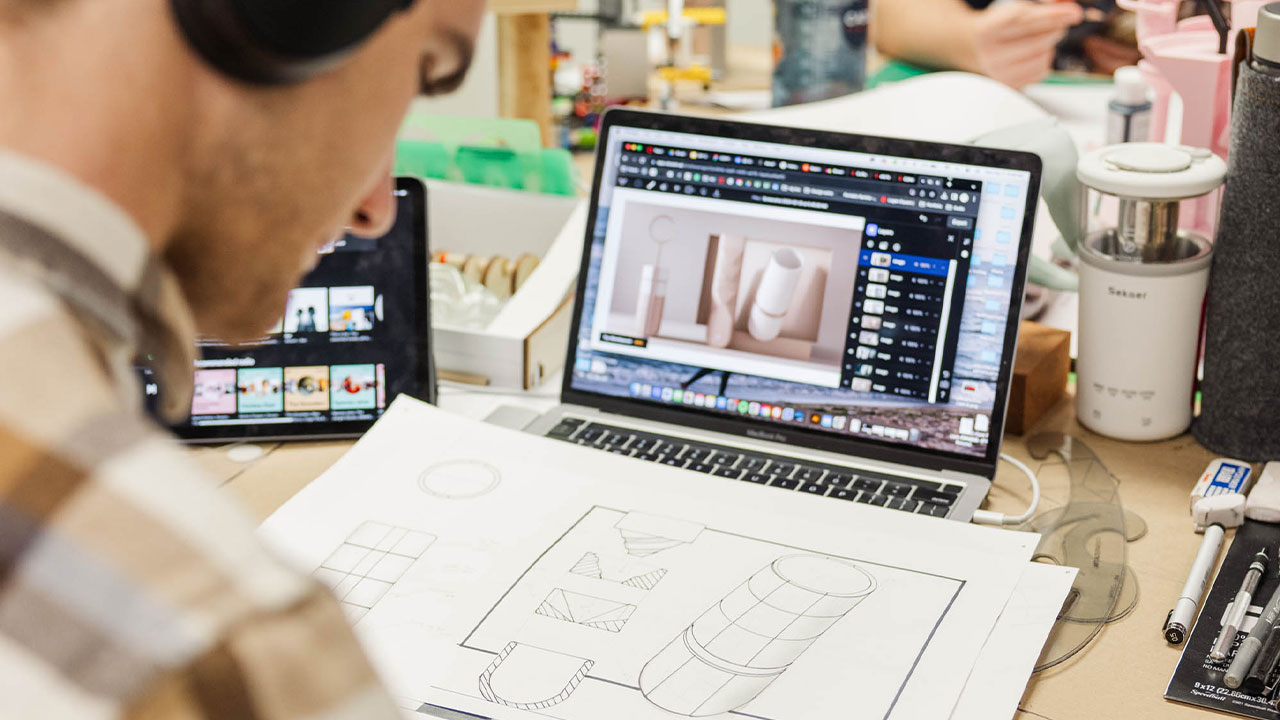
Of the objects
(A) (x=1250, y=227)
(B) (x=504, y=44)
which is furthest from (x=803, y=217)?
(B) (x=504, y=44)

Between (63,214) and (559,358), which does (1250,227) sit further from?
(63,214)

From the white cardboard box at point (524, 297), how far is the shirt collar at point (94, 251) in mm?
731

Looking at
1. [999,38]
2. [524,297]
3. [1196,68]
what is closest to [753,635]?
[524,297]

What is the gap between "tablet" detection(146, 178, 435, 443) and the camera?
99 centimetres

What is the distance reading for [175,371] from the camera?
0.35 m

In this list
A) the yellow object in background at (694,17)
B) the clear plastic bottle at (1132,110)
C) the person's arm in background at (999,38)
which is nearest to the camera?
the clear plastic bottle at (1132,110)

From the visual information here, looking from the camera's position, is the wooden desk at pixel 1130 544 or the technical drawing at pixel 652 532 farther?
the technical drawing at pixel 652 532

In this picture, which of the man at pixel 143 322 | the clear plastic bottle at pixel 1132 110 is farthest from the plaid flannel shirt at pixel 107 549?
the clear plastic bottle at pixel 1132 110

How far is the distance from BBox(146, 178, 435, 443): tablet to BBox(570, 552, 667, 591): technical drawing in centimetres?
28

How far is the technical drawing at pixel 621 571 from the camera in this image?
0.77 meters

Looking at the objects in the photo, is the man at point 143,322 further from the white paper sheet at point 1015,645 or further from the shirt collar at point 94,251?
the white paper sheet at point 1015,645

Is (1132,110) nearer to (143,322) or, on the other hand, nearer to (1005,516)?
(1005,516)

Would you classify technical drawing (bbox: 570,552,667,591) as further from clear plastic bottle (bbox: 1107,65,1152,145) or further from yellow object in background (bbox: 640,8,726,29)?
yellow object in background (bbox: 640,8,726,29)

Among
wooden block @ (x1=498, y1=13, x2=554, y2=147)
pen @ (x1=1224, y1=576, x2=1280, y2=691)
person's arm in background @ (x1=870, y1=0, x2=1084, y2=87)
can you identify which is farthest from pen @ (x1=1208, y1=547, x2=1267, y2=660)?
wooden block @ (x1=498, y1=13, x2=554, y2=147)
